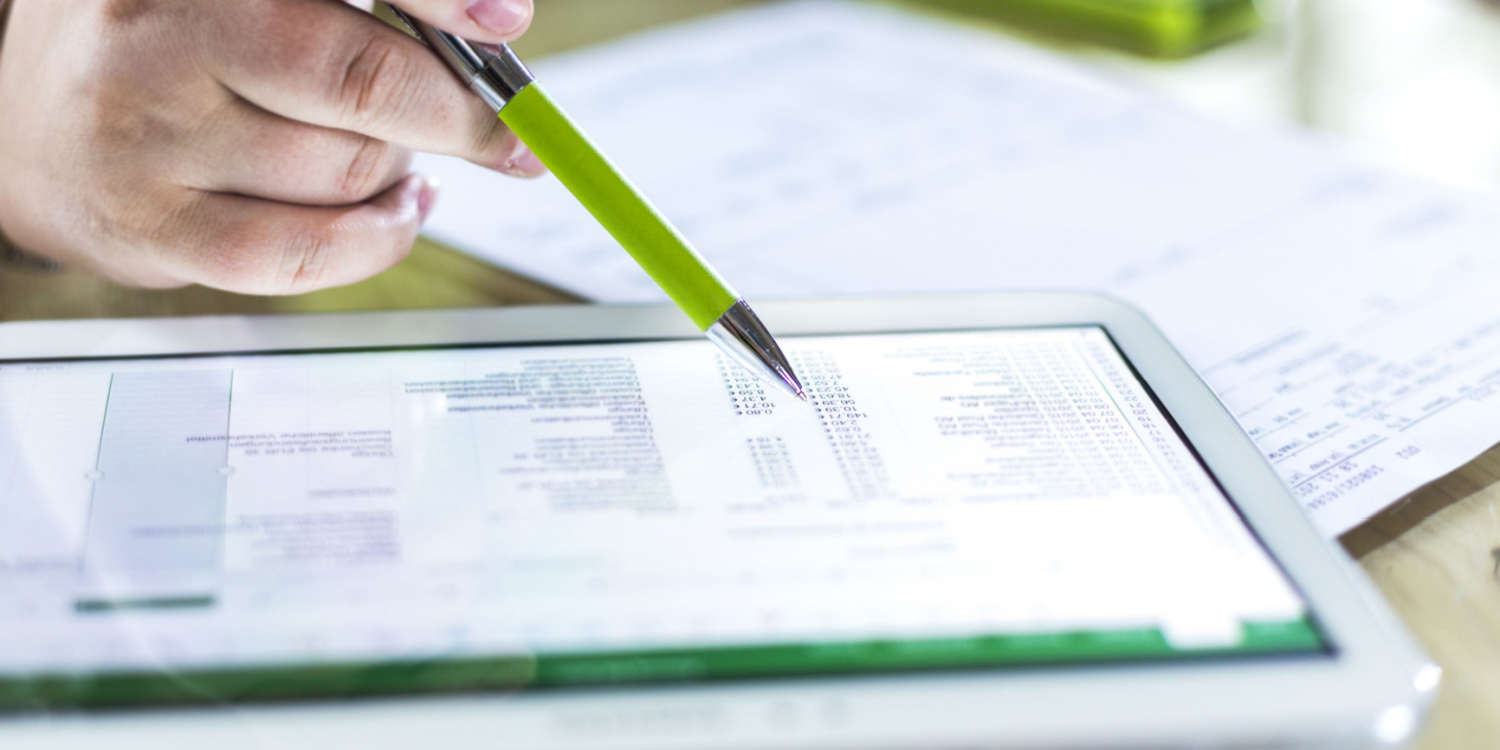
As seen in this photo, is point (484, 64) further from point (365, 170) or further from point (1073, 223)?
point (1073, 223)

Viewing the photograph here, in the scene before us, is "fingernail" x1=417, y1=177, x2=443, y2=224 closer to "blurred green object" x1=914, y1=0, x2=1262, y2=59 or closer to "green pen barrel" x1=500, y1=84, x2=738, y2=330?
"green pen barrel" x1=500, y1=84, x2=738, y2=330

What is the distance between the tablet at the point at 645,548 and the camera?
0.27 meters

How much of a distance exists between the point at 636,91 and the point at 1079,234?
1.07 ft

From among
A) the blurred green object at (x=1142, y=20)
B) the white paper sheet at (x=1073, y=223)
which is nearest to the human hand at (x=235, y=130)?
the white paper sheet at (x=1073, y=223)

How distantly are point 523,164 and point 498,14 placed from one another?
0.24 ft

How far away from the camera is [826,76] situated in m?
0.82

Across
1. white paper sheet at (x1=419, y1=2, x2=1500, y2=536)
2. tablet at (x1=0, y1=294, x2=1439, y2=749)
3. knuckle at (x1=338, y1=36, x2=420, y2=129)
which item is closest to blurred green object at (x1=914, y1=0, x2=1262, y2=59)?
white paper sheet at (x1=419, y1=2, x2=1500, y2=536)

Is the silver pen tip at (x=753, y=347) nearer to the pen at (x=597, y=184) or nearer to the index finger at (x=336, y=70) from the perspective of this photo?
the pen at (x=597, y=184)

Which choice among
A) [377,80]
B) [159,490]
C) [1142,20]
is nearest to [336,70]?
[377,80]

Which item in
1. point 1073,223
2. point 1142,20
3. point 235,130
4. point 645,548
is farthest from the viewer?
point 1142,20

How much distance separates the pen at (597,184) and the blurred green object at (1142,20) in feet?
1.98

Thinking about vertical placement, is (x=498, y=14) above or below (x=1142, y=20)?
above

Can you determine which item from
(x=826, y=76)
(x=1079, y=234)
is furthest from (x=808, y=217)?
(x=826, y=76)

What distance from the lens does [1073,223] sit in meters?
0.60
